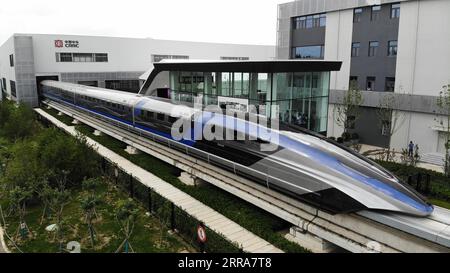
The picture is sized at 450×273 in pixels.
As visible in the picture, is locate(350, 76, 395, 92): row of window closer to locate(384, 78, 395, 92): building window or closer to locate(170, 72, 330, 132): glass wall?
locate(384, 78, 395, 92): building window

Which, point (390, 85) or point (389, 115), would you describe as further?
point (390, 85)

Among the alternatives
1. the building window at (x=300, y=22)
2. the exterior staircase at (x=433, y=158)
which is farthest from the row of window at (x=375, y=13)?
the exterior staircase at (x=433, y=158)

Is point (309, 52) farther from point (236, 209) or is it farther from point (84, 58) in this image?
point (84, 58)

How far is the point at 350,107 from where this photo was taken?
2578cm

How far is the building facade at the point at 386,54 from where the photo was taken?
2352cm

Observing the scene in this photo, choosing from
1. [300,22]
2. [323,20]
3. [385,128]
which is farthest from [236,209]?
[300,22]

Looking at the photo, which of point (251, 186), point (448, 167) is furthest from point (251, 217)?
point (448, 167)

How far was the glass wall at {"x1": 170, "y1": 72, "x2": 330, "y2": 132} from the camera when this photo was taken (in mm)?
20766

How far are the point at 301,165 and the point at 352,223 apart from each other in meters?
2.19

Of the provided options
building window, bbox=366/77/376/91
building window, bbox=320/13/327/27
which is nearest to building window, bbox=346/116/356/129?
building window, bbox=366/77/376/91

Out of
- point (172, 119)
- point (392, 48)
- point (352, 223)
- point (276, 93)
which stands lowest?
point (352, 223)

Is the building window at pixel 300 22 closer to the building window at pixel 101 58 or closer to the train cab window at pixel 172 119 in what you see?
the train cab window at pixel 172 119

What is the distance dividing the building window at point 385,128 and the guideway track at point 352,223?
1579 cm

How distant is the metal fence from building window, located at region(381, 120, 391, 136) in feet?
59.9
